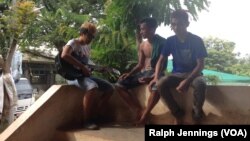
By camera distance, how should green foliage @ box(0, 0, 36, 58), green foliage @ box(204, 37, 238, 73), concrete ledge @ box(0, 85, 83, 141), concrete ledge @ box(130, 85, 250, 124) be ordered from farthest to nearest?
1. green foliage @ box(204, 37, 238, 73)
2. green foliage @ box(0, 0, 36, 58)
3. concrete ledge @ box(130, 85, 250, 124)
4. concrete ledge @ box(0, 85, 83, 141)

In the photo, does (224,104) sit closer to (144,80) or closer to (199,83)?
(199,83)

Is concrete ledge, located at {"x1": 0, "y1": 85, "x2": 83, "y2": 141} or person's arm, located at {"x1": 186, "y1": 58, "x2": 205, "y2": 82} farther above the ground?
person's arm, located at {"x1": 186, "y1": 58, "x2": 205, "y2": 82}

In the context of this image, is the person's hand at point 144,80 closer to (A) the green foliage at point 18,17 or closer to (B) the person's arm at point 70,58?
(B) the person's arm at point 70,58

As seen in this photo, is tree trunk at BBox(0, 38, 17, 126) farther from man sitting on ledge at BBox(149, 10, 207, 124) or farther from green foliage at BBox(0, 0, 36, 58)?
man sitting on ledge at BBox(149, 10, 207, 124)

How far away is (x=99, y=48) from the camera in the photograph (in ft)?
23.4

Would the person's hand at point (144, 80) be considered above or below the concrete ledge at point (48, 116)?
above

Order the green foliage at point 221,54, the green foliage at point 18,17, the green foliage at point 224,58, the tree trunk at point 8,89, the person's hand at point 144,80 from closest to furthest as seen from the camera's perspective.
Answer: the person's hand at point 144,80 → the green foliage at point 18,17 → the tree trunk at point 8,89 → the green foliage at point 224,58 → the green foliage at point 221,54

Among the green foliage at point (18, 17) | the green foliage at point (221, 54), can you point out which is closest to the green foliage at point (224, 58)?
the green foliage at point (221, 54)

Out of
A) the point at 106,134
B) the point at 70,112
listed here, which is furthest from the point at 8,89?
the point at 106,134

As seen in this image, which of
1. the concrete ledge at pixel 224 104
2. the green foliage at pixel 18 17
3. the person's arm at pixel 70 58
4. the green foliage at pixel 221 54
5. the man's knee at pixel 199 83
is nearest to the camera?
the man's knee at pixel 199 83

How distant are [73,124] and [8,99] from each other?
16.0 ft

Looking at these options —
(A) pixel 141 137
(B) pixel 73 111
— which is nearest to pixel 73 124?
(B) pixel 73 111

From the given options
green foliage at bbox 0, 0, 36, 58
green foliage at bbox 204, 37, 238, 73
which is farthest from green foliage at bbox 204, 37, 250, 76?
green foliage at bbox 0, 0, 36, 58

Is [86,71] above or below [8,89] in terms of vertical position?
above
